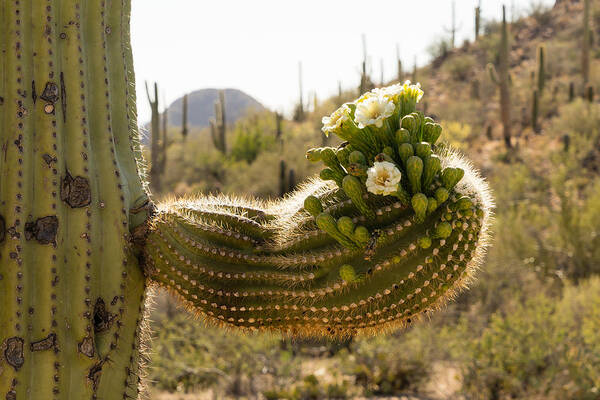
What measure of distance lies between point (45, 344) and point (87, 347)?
14cm

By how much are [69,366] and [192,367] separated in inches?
275

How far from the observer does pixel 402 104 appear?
195cm

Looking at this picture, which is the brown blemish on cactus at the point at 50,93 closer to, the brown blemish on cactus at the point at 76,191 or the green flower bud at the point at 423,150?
the brown blemish on cactus at the point at 76,191

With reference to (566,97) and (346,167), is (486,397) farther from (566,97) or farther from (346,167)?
(566,97)

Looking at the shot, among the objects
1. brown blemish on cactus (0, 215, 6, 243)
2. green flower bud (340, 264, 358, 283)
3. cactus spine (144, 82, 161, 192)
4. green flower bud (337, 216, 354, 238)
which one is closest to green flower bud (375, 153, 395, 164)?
green flower bud (337, 216, 354, 238)

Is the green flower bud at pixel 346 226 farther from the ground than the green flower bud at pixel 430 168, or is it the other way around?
the green flower bud at pixel 430 168

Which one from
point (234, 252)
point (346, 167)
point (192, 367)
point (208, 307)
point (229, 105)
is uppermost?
point (346, 167)

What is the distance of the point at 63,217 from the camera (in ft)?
6.35

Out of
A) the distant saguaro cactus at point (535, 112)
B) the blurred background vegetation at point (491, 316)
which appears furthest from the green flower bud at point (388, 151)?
the distant saguaro cactus at point (535, 112)

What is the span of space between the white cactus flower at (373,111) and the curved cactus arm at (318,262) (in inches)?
10.1

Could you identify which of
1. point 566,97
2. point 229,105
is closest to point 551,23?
point 566,97

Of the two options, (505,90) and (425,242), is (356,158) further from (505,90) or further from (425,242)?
(505,90)

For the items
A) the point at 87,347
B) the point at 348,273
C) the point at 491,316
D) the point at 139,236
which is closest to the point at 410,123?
the point at 348,273

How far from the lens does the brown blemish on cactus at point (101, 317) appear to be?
78.9 inches
